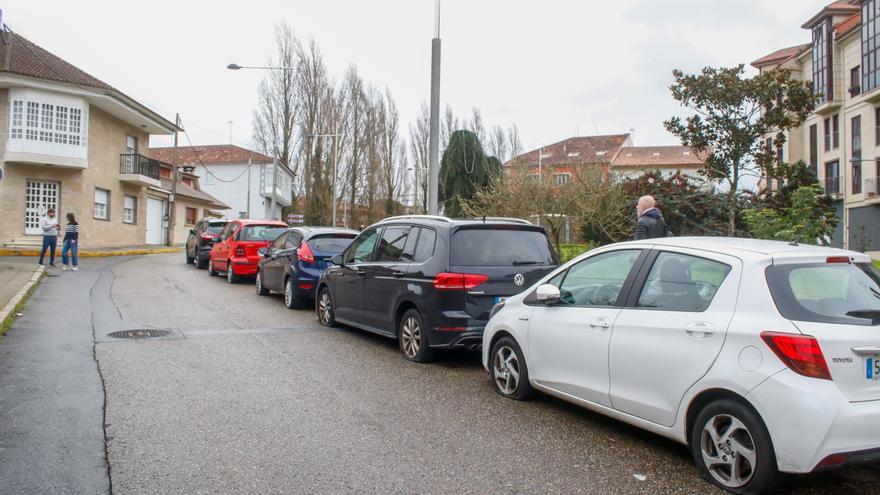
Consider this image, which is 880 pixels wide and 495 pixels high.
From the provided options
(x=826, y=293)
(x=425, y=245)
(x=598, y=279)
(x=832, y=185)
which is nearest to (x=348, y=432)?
(x=598, y=279)

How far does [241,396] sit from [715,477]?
12.9ft

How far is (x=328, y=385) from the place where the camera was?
6.38m

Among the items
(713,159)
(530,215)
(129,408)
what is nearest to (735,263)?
(129,408)

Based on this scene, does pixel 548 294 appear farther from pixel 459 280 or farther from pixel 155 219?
pixel 155 219

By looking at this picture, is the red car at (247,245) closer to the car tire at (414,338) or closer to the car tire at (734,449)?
the car tire at (414,338)

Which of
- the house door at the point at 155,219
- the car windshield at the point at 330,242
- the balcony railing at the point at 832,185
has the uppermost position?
Result: the balcony railing at the point at 832,185

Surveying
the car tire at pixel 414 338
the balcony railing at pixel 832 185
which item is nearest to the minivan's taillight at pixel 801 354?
the car tire at pixel 414 338

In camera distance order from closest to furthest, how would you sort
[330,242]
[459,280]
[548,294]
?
[548,294] → [459,280] → [330,242]

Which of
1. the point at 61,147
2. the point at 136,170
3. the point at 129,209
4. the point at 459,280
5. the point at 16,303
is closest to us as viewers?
the point at 459,280

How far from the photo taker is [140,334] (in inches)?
351

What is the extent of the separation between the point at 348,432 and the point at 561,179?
17741 mm

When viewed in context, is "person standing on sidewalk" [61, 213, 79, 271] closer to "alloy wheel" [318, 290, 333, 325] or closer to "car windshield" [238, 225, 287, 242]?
"car windshield" [238, 225, 287, 242]

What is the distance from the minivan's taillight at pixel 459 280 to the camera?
7.00 metres

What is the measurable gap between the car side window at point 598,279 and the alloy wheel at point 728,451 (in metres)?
1.19
